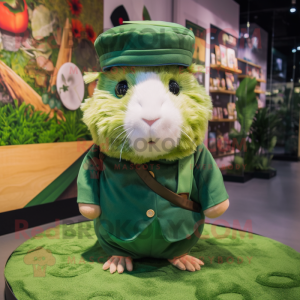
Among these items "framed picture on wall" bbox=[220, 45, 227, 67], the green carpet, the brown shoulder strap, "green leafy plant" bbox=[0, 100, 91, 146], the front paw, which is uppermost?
"framed picture on wall" bbox=[220, 45, 227, 67]

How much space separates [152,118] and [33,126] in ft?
4.32

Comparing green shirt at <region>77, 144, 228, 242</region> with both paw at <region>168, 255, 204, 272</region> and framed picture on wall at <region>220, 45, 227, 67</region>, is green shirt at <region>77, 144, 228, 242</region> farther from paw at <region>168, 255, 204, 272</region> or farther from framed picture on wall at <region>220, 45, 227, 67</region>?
framed picture on wall at <region>220, 45, 227, 67</region>

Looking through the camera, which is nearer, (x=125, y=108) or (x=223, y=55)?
(x=125, y=108)

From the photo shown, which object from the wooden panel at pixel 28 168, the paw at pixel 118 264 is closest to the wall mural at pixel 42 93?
the wooden panel at pixel 28 168

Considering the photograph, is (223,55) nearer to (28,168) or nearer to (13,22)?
(13,22)

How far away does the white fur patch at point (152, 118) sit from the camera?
43.3 inches

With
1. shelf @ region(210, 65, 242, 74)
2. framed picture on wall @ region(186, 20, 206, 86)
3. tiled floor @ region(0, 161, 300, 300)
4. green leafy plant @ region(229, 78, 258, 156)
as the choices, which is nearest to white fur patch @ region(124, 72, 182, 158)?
tiled floor @ region(0, 161, 300, 300)

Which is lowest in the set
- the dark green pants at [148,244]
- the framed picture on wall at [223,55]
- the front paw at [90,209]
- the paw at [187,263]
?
the paw at [187,263]

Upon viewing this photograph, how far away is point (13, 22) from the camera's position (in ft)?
6.45

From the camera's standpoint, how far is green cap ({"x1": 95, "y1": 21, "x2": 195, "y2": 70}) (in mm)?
1172

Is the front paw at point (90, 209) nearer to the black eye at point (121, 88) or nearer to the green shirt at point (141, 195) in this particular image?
the green shirt at point (141, 195)

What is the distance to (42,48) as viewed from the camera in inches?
85.1

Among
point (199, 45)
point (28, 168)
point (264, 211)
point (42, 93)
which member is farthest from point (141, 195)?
point (199, 45)

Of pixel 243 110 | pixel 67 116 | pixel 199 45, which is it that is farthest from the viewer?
pixel 243 110
